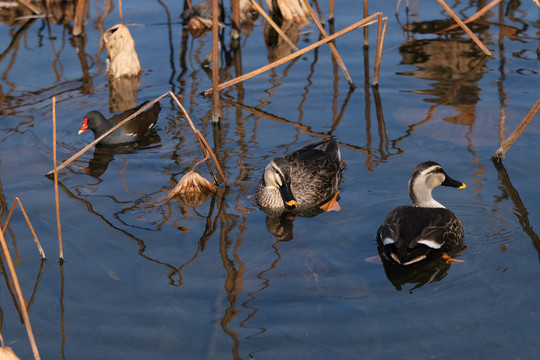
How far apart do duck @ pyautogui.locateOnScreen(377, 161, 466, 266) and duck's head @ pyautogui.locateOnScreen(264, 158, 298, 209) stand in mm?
1195

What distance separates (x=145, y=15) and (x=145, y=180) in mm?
6846

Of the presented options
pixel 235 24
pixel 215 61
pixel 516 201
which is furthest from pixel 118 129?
pixel 516 201

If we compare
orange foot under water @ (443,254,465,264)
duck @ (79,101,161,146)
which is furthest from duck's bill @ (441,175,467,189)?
duck @ (79,101,161,146)

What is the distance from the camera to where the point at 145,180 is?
8.92 m

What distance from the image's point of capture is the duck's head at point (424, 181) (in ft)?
24.7

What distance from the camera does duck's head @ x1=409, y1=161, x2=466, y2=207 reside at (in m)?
7.53

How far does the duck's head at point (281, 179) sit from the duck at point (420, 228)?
1.20 meters

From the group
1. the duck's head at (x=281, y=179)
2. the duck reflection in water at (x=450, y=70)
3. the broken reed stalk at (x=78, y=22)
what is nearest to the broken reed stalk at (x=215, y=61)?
the duck's head at (x=281, y=179)

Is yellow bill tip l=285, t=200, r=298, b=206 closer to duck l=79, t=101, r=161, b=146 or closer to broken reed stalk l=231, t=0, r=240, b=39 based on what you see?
duck l=79, t=101, r=161, b=146

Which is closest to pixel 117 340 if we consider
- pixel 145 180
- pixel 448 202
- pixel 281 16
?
pixel 145 180

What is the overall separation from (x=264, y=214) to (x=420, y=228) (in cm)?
196

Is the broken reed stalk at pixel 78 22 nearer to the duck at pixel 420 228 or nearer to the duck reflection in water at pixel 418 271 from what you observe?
the duck at pixel 420 228

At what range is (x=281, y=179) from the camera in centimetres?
829

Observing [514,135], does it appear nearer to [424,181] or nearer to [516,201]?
[516,201]
